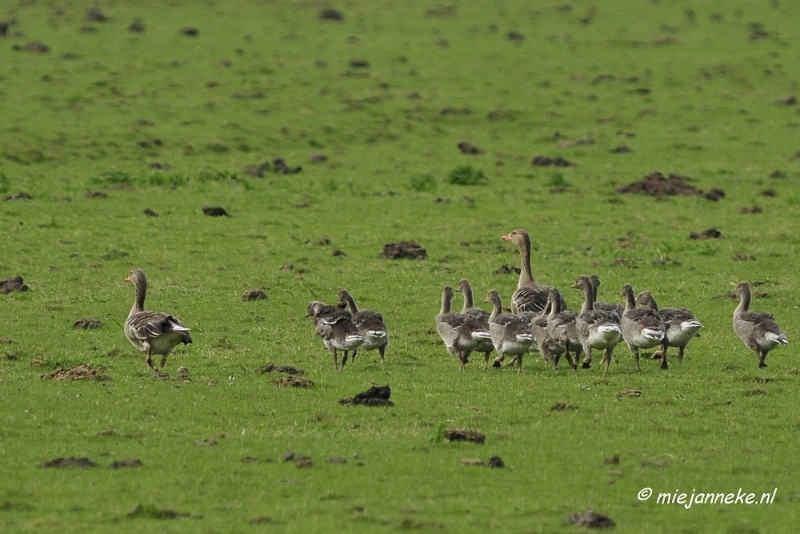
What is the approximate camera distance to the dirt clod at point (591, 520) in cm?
1078

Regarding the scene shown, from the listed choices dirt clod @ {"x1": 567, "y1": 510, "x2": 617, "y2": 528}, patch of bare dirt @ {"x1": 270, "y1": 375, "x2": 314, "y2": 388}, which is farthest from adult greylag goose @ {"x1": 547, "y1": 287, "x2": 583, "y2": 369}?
dirt clod @ {"x1": 567, "y1": 510, "x2": 617, "y2": 528}

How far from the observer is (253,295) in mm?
24406

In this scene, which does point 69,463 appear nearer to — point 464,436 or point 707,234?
point 464,436

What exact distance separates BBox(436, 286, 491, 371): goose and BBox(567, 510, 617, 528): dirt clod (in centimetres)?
754

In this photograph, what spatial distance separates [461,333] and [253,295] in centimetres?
700

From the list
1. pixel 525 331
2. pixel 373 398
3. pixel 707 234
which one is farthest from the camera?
pixel 707 234

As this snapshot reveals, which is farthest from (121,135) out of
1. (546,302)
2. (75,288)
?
(546,302)

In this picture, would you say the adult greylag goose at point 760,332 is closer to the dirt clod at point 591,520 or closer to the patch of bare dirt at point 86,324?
the dirt clod at point 591,520

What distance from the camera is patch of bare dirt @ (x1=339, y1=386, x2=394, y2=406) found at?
1566cm

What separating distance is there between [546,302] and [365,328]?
431 cm

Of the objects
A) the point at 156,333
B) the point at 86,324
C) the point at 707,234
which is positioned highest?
the point at 707,234

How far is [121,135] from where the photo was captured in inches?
→ 1654

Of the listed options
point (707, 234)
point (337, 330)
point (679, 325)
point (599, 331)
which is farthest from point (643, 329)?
point (707, 234)

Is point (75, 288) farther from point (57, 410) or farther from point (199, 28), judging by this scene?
point (199, 28)
